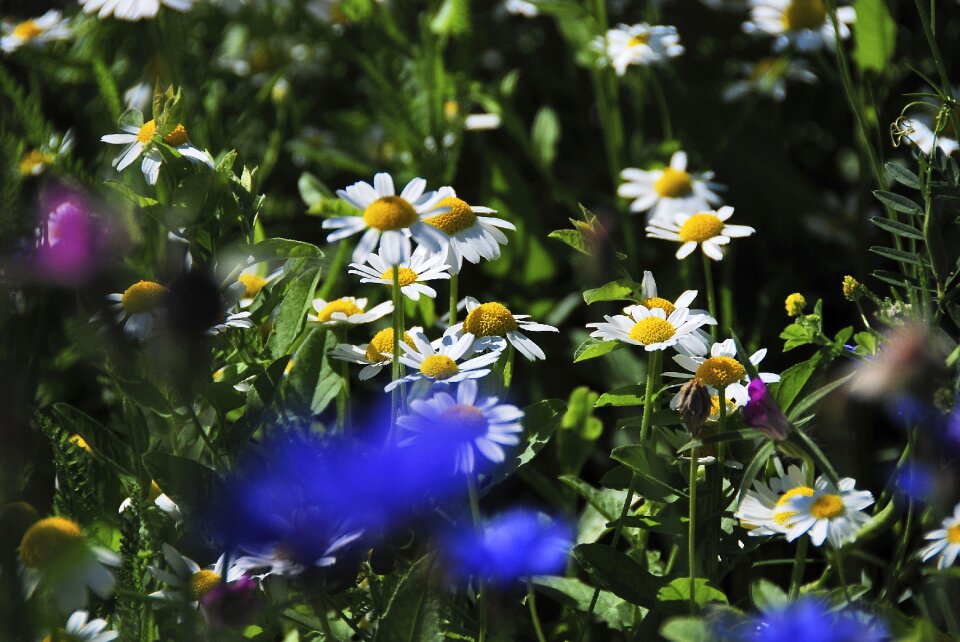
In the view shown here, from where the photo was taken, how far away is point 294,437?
75 centimetres

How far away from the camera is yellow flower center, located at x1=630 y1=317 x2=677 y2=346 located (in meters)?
0.69

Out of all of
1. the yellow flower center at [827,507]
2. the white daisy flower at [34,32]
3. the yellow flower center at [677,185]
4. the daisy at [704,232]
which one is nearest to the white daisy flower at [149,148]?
the daisy at [704,232]

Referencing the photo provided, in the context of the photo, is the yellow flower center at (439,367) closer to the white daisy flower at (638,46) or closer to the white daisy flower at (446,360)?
the white daisy flower at (446,360)

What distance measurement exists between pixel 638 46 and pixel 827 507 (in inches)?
30.1

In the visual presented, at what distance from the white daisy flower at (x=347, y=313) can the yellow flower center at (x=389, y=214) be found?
155 mm

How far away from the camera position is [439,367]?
2.18 ft

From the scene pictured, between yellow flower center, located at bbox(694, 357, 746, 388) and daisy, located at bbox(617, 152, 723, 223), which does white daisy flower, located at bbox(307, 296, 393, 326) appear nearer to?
yellow flower center, located at bbox(694, 357, 746, 388)

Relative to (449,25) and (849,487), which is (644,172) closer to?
(449,25)

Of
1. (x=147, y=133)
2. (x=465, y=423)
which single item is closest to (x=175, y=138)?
(x=147, y=133)

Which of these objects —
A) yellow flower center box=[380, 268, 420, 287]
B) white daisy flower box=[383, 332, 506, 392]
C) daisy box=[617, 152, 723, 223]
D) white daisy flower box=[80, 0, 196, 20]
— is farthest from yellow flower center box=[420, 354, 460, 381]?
white daisy flower box=[80, 0, 196, 20]

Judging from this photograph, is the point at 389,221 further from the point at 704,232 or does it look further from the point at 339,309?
the point at 704,232

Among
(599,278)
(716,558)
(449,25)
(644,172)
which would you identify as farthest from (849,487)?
(449,25)

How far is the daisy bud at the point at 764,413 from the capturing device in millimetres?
554

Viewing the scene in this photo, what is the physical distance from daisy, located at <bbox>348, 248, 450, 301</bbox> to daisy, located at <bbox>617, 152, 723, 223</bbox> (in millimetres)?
424
